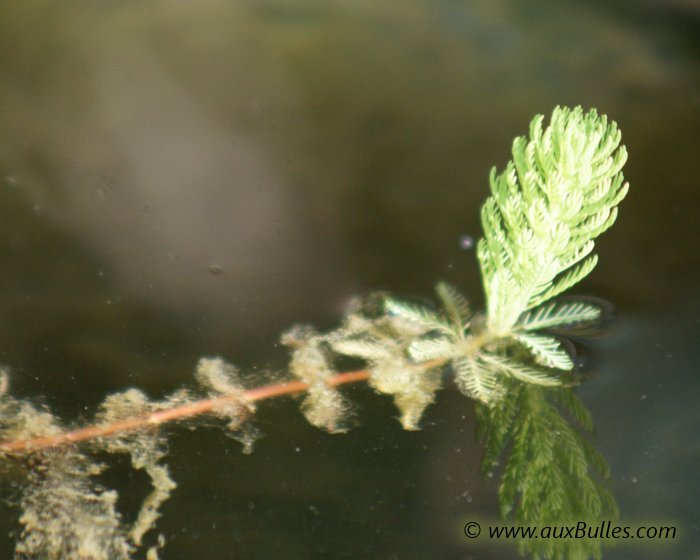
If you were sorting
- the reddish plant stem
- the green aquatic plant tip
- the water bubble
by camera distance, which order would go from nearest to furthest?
the green aquatic plant tip < the reddish plant stem < the water bubble

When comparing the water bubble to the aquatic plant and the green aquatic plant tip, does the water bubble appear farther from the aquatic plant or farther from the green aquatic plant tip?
the green aquatic plant tip

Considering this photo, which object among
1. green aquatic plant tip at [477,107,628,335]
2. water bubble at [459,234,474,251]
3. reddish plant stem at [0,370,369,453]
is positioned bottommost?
reddish plant stem at [0,370,369,453]

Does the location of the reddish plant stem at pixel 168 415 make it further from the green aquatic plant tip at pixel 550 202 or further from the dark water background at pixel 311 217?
the green aquatic plant tip at pixel 550 202

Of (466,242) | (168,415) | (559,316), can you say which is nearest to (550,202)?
Result: (559,316)

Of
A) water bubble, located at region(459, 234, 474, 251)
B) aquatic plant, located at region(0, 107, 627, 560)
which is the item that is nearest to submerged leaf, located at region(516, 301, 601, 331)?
aquatic plant, located at region(0, 107, 627, 560)

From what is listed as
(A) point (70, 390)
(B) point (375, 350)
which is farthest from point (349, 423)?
(A) point (70, 390)

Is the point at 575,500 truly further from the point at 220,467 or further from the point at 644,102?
the point at 644,102

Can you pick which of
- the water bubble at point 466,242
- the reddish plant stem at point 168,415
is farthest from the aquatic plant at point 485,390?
the water bubble at point 466,242
